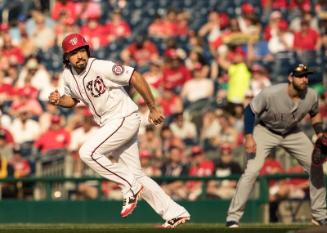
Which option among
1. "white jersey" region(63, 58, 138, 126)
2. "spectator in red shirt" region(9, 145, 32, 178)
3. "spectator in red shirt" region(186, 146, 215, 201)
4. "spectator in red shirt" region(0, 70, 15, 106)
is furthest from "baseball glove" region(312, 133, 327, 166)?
"spectator in red shirt" region(0, 70, 15, 106)

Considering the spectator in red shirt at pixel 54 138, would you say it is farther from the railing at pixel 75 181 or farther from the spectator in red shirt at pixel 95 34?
the spectator in red shirt at pixel 95 34

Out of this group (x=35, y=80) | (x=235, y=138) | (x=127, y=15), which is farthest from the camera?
(x=127, y=15)

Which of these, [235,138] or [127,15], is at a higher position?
[127,15]

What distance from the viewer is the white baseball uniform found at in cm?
1050

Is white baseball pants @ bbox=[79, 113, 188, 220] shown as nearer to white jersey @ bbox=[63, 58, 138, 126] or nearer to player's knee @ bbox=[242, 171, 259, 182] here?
white jersey @ bbox=[63, 58, 138, 126]

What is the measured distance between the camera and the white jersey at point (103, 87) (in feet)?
34.2

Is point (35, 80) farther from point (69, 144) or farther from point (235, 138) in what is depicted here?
point (235, 138)

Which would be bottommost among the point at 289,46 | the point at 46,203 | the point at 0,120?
the point at 46,203

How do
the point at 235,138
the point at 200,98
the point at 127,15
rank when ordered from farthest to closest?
1. the point at 127,15
2. the point at 200,98
3. the point at 235,138

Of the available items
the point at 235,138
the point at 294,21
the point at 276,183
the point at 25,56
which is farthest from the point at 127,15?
the point at 276,183

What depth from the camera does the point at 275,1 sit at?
64.7ft

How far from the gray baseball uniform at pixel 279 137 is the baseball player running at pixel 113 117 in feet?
5.04

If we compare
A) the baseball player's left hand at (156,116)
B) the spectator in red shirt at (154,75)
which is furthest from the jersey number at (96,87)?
the spectator in red shirt at (154,75)

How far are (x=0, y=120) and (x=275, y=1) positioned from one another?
534 cm
